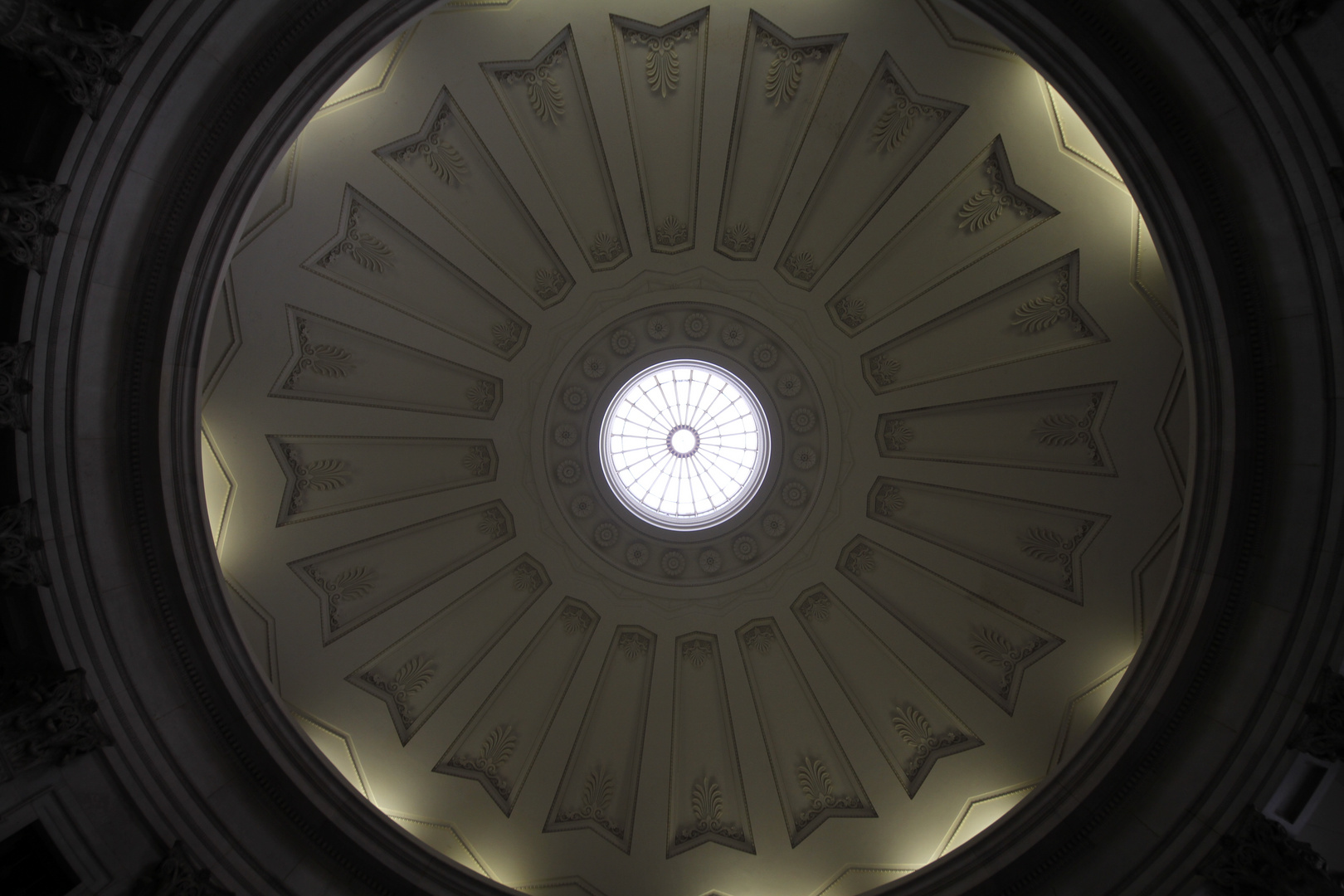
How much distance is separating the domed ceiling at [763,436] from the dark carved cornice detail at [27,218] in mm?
3771

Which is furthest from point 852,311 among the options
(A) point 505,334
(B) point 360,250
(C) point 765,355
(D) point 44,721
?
(D) point 44,721

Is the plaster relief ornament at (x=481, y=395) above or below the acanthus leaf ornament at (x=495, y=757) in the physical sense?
above

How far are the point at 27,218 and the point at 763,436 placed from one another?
36.9ft

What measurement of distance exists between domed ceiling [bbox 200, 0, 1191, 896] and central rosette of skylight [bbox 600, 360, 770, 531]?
623 millimetres

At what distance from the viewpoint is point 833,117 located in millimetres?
11492

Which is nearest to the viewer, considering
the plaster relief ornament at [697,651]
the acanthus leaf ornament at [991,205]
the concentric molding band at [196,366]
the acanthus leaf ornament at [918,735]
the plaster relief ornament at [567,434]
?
the concentric molding band at [196,366]

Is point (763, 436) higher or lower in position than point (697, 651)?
higher

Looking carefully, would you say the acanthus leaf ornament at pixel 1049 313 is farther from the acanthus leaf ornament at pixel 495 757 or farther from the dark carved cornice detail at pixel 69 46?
the dark carved cornice detail at pixel 69 46

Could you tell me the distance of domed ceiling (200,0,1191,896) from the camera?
35.9 feet

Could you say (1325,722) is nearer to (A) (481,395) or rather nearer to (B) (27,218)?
(A) (481,395)

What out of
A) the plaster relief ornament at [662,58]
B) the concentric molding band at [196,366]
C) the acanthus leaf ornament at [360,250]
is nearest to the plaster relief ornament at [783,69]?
the plaster relief ornament at [662,58]

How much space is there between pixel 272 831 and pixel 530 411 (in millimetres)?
7643

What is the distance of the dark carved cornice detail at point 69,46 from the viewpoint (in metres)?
6.15

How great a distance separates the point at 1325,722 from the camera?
7508 millimetres
